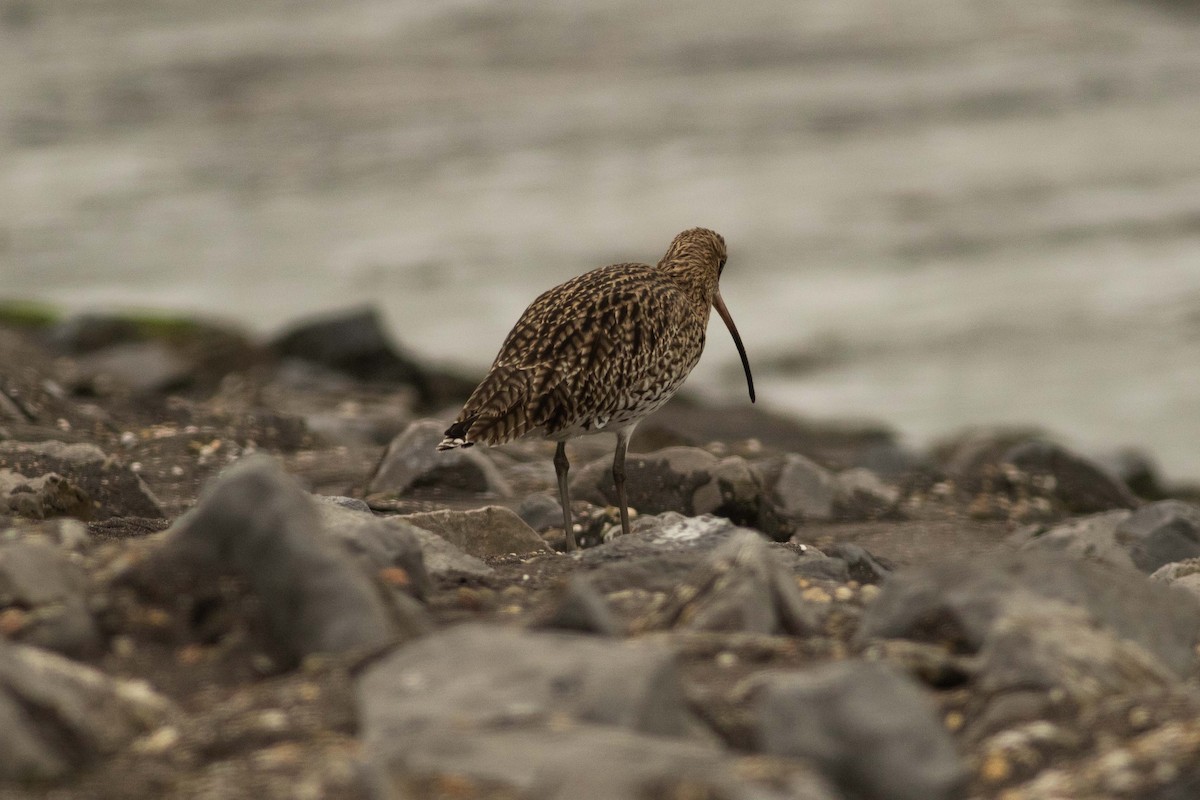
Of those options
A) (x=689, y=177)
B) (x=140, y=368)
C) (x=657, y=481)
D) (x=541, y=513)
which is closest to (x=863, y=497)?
(x=657, y=481)

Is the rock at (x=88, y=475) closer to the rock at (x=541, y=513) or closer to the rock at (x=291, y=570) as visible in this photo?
the rock at (x=541, y=513)

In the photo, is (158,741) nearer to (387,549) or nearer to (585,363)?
(387,549)

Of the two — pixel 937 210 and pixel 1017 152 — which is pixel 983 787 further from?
pixel 1017 152

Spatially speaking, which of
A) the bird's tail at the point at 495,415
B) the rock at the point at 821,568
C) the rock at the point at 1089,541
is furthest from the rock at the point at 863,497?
the bird's tail at the point at 495,415

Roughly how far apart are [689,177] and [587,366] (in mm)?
24148

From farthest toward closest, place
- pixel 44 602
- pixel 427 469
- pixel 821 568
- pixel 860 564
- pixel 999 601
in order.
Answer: pixel 427 469 < pixel 860 564 < pixel 821 568 < pixel 999 601 < pixel 44 602

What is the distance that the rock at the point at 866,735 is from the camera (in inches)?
151

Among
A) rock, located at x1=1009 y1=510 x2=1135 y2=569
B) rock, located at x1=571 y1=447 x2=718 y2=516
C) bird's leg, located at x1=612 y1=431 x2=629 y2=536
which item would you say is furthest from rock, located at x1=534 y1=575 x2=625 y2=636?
rock, located at x1=1009 y1=510 x2=1135 y2=569

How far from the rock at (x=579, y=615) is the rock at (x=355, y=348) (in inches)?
469

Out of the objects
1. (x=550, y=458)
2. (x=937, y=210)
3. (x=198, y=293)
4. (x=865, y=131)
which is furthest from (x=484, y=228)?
(x=550, y=458)

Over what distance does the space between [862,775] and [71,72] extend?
136 ft

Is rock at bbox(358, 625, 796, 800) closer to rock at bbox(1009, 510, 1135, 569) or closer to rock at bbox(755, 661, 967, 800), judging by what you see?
A: rock at bbox(755, 661, 967, 800)

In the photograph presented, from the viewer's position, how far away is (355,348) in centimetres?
1686

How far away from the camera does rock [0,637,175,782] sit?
3730mm
